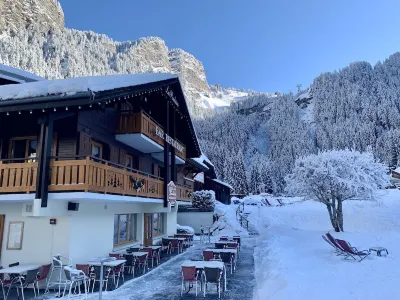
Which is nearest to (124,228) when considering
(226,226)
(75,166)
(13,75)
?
(75,166)

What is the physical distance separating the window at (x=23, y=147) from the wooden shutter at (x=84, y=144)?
71.0 inches

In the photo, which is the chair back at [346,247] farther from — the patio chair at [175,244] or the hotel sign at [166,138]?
the hotel sign at [166,138]

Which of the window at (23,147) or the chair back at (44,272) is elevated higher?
the window at (23,147)

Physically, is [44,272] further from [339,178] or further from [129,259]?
[339,178]

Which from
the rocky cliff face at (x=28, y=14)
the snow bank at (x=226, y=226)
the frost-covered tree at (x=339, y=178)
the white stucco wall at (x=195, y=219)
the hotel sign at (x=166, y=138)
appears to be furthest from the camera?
the rocky cliff face at (x=28, y=14)

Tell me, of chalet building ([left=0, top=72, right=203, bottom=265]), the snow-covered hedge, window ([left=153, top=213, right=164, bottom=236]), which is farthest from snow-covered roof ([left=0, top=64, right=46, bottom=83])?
the snow-covered hedge

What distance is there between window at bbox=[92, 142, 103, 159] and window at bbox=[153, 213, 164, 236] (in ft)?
26.8

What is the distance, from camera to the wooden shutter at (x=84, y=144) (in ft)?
38.3

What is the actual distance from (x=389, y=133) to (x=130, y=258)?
327ft

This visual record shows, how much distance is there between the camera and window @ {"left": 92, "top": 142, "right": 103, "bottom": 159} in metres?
13.0

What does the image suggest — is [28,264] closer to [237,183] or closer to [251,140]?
[237,183]

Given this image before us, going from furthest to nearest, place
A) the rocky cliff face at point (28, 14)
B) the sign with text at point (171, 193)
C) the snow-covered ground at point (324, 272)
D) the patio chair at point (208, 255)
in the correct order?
the rocky cliff face at point (28, 14), the sign with text at point (171, 193), the patio chair at point (208, 255), the snow-covered ground at point (324, 272)

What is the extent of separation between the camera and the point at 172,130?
1905 centimetres

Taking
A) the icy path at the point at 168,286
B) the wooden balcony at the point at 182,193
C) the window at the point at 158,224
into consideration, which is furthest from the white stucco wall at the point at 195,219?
the icy path at the point at 168,286
